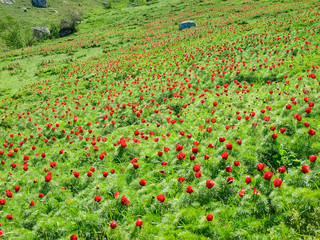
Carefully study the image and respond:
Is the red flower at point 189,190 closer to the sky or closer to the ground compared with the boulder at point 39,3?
closer to the ground

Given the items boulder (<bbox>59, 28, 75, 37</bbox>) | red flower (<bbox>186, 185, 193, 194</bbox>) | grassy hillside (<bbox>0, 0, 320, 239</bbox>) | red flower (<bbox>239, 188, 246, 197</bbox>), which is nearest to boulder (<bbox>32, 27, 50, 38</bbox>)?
boulder (<bbox>59, 28, 75, 37</bbox>)

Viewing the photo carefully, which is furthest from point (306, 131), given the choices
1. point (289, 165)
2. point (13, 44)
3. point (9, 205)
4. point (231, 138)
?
point (13, 44)

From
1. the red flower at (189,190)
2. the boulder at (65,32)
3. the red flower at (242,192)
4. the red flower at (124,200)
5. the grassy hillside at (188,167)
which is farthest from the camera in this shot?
the boulder at (65,32)

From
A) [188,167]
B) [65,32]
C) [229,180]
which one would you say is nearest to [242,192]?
[229,180]

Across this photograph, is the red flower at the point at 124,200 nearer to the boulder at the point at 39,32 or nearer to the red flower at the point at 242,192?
the red flower at the point at 242,192

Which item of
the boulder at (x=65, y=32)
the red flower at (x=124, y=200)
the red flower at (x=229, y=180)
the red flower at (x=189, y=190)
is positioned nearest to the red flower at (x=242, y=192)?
the red flower at (x=229, y=180)

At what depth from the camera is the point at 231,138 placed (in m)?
6.85

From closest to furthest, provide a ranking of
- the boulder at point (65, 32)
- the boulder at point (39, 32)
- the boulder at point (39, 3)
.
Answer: the boulder at point (39, 32) → the boulder at point (65, 32) → the boulder at point (39, 3)

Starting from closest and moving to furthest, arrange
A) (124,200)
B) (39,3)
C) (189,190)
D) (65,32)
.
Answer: (189,190), (124,200), (65,32), (39,3)

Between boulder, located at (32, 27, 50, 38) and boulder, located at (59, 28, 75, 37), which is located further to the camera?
boulder, located at (59, 28, 75, 37)

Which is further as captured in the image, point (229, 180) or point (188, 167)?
point (188, 167)

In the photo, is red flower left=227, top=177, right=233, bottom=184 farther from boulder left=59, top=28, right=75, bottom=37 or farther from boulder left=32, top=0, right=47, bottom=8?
boulder left=32, top=0, right=47, bottom=8

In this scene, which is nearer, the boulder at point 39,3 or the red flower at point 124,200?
the red flower at point 124,200

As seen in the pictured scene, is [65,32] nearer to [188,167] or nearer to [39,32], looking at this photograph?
[39,32]
